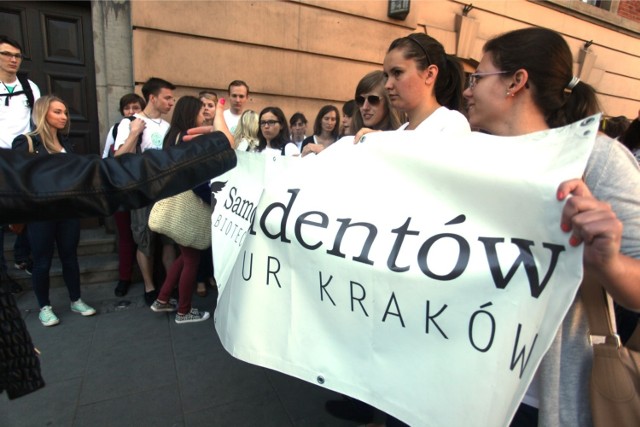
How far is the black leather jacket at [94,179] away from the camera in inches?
41.5

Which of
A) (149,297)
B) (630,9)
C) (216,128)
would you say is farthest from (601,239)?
(630,9)

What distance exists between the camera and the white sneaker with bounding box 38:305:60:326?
343 cm

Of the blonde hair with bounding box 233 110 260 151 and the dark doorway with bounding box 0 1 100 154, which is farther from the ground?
the dark doorway with bounding box 0 1 100 154

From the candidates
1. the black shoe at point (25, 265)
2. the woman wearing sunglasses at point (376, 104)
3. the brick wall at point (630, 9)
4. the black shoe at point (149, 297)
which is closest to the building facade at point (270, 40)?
the black shoe at point (25, 265)

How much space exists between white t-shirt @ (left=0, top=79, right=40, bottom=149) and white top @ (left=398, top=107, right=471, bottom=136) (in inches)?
161

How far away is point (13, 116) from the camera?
3.85 metres

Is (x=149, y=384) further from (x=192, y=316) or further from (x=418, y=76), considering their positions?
(x=418, y=76)

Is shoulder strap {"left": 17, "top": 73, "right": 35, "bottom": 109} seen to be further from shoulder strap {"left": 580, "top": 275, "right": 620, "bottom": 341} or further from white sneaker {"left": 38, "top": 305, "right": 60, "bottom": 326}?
shoulder strap {"left": 580, "top": 275, "right": 620, "bottom": 341}

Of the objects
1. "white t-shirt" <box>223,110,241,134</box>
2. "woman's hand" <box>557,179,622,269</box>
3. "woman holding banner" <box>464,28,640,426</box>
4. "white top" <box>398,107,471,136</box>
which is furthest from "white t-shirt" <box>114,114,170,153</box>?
"woman's hand" <box>557,179,622,269</box>

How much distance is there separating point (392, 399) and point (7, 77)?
4.69m

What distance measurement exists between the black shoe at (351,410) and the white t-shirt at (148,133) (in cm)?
310

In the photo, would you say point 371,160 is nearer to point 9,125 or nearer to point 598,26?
point 9,125

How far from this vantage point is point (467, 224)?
3.87 feet

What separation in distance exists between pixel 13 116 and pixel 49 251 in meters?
1.55
